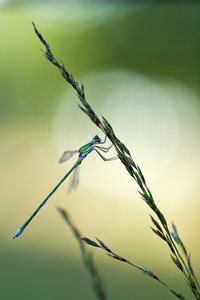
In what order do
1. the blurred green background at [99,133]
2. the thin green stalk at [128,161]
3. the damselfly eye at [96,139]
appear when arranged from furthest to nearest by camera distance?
the blurred green background at [99,133]
the damselfly eye at [96,139]
the thin green stalk at [128,161]

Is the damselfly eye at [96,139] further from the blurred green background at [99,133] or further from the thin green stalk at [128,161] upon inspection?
the blurred green background at [99,133]

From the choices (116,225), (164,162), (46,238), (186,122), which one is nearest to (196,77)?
(186,122)

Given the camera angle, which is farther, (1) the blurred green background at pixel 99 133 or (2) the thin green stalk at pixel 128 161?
(1) the blurred green background at pixel 99 133

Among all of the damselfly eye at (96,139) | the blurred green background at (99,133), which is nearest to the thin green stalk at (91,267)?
the damselfly eye at (96,139)

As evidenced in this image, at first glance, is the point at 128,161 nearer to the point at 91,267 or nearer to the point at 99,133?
the point at 91,267

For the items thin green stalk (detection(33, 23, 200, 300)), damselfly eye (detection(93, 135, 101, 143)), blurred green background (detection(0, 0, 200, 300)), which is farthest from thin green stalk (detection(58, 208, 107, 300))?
blurred green background (detection(0, 0, 200, 300))

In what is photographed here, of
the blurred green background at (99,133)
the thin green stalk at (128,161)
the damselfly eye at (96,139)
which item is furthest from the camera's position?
the blurred green background at (99,133)

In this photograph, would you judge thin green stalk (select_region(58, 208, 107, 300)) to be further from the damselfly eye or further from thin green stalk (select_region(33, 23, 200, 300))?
the damselfly eye

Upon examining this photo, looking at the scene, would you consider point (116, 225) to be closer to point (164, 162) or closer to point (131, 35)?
point (164, 162)

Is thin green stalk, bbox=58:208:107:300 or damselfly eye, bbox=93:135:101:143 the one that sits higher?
damselfly eye, bbox=93:135:101:143
